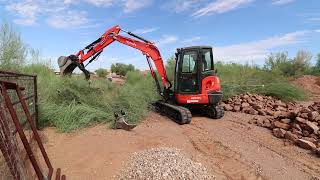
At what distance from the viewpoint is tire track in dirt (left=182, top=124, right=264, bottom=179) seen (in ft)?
20.5

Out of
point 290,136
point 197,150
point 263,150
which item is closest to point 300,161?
point 263,150

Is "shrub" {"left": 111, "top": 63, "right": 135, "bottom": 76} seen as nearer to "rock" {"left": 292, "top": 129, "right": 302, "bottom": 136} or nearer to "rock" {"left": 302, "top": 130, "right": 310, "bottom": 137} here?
"rock" {"left": 292, "top": 129, "right": 302, "bottom": 136}

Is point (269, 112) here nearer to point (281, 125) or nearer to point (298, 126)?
point (281, 125)

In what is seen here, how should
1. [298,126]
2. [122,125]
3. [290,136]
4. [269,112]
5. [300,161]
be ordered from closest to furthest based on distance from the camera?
[300,161], [290,136], [298,126], [122,125], [269,112]

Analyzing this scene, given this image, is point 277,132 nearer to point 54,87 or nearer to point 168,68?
point 54,87

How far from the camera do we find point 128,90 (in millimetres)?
12164

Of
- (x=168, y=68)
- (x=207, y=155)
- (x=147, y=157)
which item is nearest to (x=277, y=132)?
(x=207, y=155)

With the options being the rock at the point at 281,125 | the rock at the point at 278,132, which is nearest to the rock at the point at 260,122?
the rock at the point at 281,125

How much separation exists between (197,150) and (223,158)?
0.77 metres

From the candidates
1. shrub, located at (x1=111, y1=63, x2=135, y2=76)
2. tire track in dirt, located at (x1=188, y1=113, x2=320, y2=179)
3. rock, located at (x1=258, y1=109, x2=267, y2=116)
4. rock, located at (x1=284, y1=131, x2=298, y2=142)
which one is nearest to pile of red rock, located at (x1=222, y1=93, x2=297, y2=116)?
rock, located at (x1=258, y1=109, x2=267, y2=116)

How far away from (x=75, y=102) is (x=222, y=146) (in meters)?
4.69

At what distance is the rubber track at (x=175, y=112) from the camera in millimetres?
10755

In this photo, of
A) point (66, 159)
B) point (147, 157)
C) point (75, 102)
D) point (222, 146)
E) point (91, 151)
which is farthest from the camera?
point (75, 102)

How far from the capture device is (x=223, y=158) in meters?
7.14
